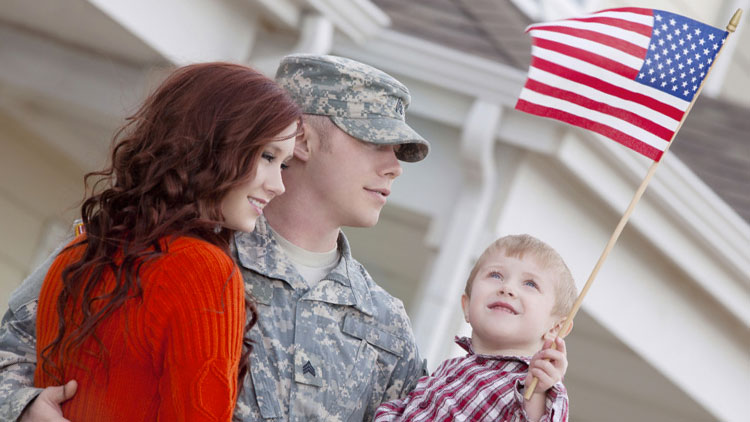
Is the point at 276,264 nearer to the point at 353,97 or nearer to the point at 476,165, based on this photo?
the point at 353,97

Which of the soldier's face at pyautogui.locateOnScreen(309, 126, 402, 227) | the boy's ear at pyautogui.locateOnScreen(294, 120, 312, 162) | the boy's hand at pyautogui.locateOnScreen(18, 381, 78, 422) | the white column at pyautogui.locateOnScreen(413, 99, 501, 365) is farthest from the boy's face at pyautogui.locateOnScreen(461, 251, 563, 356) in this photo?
the white column at pyautogui.locateOnScreen(413, 99, 501, 365)

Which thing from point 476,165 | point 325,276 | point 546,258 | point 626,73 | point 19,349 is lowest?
point 476,165

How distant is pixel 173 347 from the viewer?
299cm

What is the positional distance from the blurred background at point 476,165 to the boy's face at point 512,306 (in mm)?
2550

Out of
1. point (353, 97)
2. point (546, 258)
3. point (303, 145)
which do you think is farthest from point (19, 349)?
point (546, 258)

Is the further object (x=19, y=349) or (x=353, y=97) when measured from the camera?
(x=353, y=97)

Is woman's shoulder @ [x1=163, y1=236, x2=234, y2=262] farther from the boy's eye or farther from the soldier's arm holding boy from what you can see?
the boy's eye

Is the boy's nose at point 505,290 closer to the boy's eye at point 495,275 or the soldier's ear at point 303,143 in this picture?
the boy's eye at point 495,275

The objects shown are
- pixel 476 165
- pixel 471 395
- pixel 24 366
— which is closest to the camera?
pixel 24 366

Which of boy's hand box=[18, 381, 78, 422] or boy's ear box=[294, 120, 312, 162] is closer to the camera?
boy's hand box=[18, 381, 78, 422]

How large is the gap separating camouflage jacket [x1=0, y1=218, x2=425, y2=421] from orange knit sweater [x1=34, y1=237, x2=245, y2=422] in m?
0.34

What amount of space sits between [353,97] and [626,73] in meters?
0.87

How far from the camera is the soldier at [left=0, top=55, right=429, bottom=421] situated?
3527 millimetres

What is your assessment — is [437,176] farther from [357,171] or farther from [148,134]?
[148,134]
